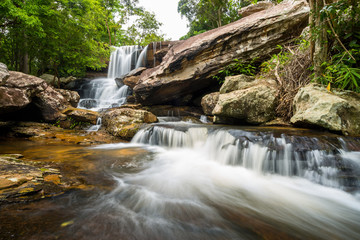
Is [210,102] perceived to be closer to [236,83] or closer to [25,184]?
[236,83]

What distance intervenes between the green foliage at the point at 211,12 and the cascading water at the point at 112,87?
7.05 metres

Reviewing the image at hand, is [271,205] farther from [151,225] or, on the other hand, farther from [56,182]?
[56,182]

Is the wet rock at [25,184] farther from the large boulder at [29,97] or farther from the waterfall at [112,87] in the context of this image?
the waterfall at [112,87]

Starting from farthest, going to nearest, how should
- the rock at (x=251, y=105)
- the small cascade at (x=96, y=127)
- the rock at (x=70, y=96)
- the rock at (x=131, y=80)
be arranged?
the rock at (x=131, y=80)
the rock at (x=70, y=96)
the small cascade at (x=96, y=127)
the rock at (x=251, y=105)

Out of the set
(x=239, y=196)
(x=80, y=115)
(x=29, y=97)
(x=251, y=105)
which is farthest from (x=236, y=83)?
(x=29, y=97)

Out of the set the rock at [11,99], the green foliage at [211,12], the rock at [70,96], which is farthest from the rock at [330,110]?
the rock at [70,96]

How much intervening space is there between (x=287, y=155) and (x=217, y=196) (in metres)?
1.42

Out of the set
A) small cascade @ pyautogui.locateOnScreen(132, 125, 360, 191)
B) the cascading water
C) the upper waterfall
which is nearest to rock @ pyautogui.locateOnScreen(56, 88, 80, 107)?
the cascading water

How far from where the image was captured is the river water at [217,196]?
4.09ft

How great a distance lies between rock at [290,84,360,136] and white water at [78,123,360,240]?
27.5 inches

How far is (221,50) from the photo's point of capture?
639cm

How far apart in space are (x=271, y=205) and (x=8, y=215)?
2.55 m

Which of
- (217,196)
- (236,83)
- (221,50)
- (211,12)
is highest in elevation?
(211,12)

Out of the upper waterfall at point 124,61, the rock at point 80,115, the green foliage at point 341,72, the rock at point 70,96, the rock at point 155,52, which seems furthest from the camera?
the upper waterfall at point 124,61
